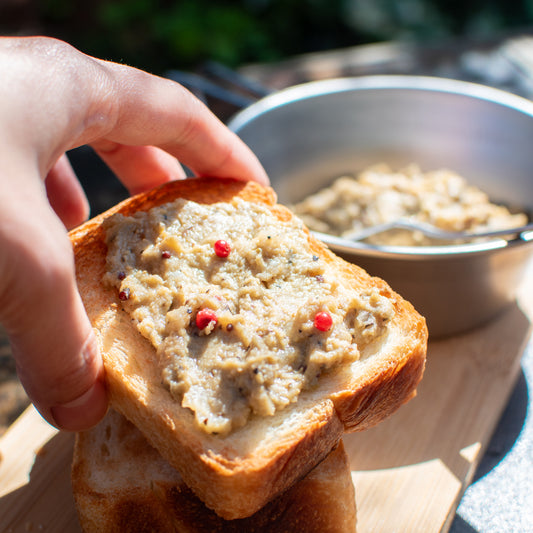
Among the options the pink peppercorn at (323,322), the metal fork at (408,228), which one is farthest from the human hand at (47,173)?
the metal fork at (408,228)

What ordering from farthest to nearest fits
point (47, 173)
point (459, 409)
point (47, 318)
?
point (459, 409) → point (47, 173) → point (47, 318)

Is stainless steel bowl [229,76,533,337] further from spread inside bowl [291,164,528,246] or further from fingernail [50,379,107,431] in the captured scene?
fingernail [50,379,107,431]

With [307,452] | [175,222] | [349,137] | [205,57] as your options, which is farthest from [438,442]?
[205,57]

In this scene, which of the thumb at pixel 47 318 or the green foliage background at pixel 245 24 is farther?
the green foliage background at pixel 245 24

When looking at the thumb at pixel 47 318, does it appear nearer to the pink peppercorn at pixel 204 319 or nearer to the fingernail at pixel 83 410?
the fingernail at pixel 83 410

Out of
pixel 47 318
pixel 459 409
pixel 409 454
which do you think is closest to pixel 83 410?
pixel 47 318

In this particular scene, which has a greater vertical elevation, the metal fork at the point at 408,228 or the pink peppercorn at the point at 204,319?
the pink peppercorn at the point at 204,319

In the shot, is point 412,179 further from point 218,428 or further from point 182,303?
point 218,428

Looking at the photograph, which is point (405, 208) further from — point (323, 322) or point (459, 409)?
point (323, 322)
